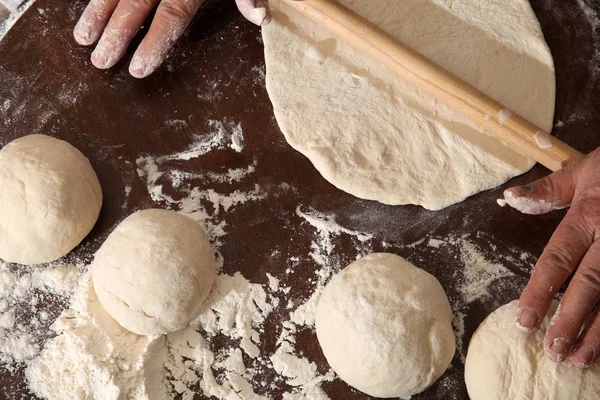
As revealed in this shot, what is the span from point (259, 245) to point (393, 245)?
0.42 metres

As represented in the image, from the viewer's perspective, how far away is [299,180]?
1820 mm

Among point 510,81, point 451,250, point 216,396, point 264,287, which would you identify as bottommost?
point 216,396

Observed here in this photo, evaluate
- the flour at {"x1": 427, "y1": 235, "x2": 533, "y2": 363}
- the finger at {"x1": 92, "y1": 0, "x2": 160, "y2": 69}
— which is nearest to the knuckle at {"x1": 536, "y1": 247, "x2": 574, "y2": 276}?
the flour at {"x1": 427, "y1": 235, "x2": 533, "y2": 363}

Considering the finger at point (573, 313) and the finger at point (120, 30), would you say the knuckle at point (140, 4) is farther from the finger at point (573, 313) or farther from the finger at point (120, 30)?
the finger at point (573, 313)

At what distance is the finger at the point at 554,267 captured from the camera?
147 cm

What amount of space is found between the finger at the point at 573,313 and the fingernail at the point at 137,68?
4.71 feet

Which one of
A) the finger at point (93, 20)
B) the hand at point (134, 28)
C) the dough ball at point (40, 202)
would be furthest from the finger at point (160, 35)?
the dough ball at point (40, 202)

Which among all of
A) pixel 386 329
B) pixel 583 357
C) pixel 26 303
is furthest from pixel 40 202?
pixel 583 357

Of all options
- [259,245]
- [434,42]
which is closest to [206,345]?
[259,245]

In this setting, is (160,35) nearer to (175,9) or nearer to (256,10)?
(175,9)

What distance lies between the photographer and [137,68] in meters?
1.84

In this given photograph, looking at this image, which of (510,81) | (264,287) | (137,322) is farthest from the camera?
(510,81)

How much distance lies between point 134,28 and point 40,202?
2.16 feet

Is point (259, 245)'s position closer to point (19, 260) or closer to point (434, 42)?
point (19, 260)
